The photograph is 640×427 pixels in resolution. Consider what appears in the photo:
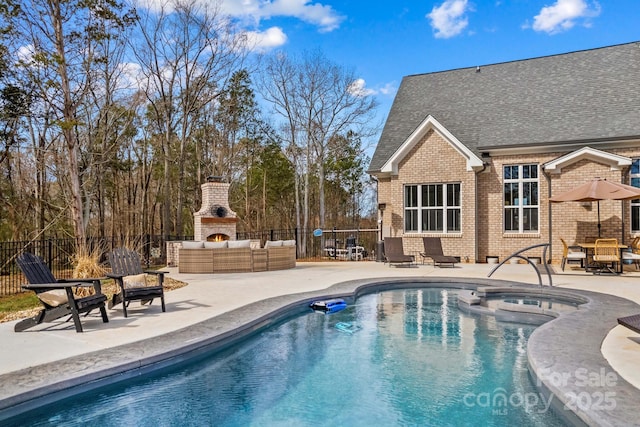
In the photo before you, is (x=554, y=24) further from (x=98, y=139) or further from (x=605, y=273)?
(x=98, y=139)

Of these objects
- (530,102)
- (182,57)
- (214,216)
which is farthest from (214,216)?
(530,102)

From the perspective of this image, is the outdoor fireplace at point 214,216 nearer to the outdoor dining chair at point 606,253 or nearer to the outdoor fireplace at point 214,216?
the outdoor fireplace at point 214,216

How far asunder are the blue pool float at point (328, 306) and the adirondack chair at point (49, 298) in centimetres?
358

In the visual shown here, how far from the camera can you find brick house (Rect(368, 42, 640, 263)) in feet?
43.5

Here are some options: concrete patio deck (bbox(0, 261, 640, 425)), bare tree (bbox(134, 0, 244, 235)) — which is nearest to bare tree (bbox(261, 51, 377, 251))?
bare tree (bbox(134, 0, 244, 235))

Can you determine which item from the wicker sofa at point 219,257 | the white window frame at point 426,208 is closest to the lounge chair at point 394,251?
the white window frame at point 426,208

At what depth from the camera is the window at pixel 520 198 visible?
14227 millimetres

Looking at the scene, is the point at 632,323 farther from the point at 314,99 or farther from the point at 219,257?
the point at 314,99

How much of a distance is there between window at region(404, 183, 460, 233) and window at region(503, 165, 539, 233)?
1719 mm

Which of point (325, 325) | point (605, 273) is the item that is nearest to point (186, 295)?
point (325, 325)

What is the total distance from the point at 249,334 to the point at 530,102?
14972 millimetres

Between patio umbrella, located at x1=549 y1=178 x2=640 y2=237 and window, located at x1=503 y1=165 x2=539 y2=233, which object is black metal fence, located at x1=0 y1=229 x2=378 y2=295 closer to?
window, located at x1=503 y1=165 x2=539 y2=233

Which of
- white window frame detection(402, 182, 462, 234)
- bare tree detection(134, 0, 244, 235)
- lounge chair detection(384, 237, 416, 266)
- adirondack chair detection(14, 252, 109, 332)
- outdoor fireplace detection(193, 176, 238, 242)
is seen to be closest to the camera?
adirondack chair detection(14, 252, 109, 332)

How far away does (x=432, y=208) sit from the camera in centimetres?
1528
